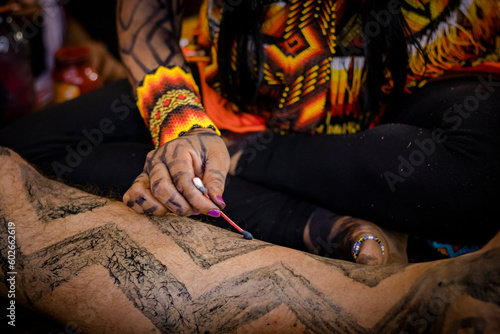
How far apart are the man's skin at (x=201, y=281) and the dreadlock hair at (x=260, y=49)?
1.39 feet

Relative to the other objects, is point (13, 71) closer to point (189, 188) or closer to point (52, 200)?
point (52, 200)

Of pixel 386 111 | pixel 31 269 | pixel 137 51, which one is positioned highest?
pixel 137 51

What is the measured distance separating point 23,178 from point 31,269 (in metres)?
0.24

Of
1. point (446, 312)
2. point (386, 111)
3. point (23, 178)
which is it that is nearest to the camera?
point (446, 312)

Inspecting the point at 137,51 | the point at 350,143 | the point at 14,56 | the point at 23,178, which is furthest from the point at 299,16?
the point at 14,56

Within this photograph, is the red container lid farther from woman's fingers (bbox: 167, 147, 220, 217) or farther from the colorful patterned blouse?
woman's fingers (bbox: 167, 147, 220, 217)

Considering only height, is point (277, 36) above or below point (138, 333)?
Answer: above

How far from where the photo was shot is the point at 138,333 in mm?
611

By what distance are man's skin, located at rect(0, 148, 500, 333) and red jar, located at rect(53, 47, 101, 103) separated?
1.23 m

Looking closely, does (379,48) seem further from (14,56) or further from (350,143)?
(14,56)

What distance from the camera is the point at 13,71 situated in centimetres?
163

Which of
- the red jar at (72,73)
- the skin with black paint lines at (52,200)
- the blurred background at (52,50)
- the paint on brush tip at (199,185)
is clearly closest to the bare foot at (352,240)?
the paint on brush tip at (199,185)

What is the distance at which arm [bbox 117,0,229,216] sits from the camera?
2.09 ft

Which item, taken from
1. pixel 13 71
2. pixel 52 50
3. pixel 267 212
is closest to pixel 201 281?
pixel 267 212
